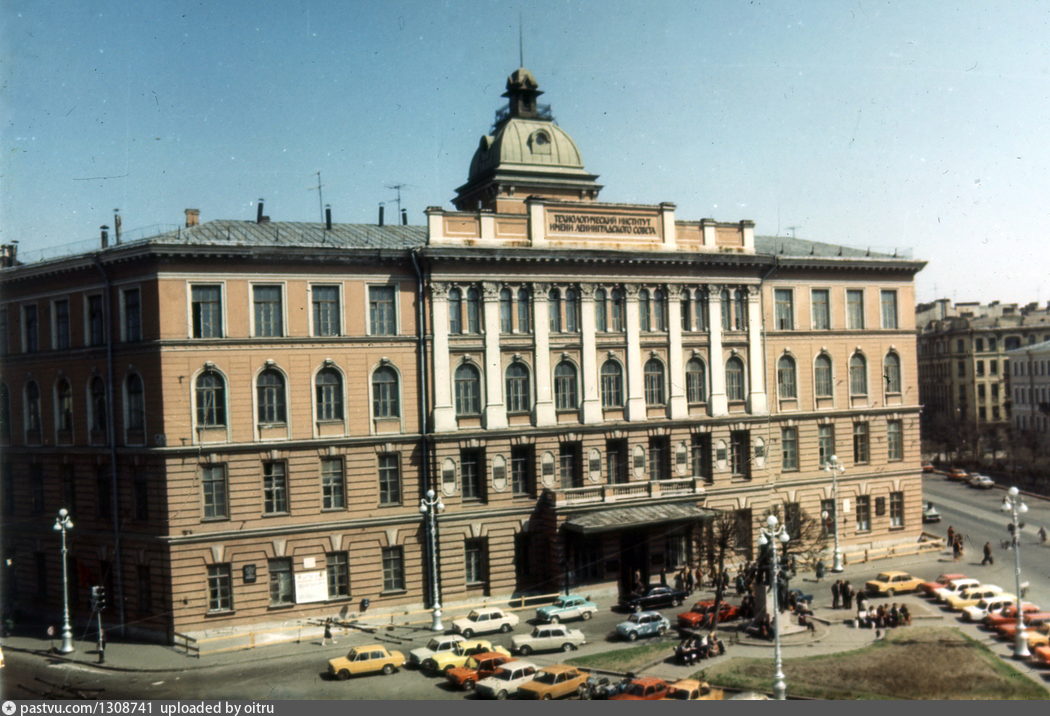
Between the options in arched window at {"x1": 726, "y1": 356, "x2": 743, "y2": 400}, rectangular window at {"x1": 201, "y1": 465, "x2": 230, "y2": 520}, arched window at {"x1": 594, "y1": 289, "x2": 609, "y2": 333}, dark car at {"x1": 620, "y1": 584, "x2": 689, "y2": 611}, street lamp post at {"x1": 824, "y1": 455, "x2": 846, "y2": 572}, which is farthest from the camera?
street lamp post at {"x1": 824, "y1": 455, "x2": 846, "y2": 572}

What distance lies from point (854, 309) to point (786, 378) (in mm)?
6380

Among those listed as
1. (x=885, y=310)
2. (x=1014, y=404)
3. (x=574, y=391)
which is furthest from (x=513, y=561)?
(x=1014, y=404)

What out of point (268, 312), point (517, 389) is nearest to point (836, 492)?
point (517, 389)

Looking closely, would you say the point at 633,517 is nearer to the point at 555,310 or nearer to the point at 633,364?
the point at 633,364

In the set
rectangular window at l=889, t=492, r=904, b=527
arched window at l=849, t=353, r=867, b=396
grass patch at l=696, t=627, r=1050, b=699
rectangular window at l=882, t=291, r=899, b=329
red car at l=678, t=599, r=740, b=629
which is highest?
rectangular window at l=882, t=291, r=899, b=329

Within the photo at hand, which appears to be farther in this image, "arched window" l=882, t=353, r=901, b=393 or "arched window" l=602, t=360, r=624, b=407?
"arched window" l=882, t=353, r=901, b=393

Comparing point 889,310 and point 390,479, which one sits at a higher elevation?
point 889,310

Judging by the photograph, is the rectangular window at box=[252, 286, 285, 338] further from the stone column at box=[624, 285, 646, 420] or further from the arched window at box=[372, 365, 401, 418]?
the stone column at box=[624, 285, 646, 420]

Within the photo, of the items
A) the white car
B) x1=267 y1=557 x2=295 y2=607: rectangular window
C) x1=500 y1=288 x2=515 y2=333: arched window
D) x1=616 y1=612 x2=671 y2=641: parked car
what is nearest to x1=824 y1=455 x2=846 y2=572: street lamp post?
x1=616 y1=612 x2=671 y2=641: parked car

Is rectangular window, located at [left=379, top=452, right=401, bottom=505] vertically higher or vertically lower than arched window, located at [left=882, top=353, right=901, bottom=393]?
lower

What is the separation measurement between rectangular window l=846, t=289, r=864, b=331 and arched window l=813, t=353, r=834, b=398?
258cm

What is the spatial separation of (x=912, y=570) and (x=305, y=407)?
33.0 metres

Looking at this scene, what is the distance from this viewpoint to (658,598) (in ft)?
152

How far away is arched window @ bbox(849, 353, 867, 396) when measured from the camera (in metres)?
57.6
